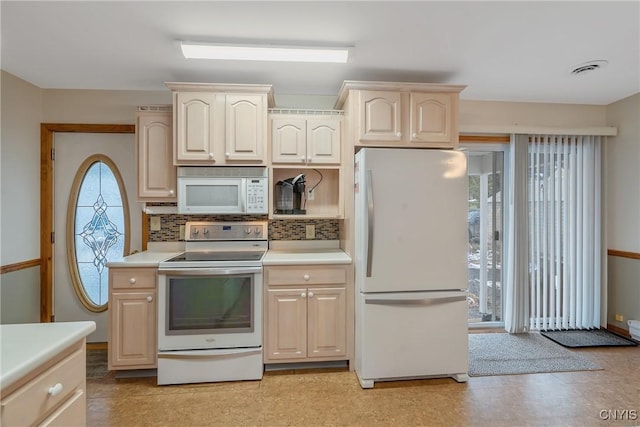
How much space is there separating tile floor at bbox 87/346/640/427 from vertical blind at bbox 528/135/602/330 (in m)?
0.90

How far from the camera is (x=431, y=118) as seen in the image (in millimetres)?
2672

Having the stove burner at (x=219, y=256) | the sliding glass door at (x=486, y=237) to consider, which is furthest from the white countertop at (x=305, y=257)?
the sliding glass door at (x=486, y=237)

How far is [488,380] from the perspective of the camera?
8.28ft

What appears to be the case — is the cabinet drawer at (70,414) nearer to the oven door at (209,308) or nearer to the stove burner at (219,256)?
the oven door at (209,308)

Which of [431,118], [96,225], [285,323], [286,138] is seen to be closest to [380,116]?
[431,118]

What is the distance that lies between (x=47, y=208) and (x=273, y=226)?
2071mm

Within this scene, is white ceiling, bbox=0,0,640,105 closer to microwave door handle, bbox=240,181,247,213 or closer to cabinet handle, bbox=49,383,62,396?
microwave door handle, bbox=240,181,247,213

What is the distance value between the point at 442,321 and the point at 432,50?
2.02 m

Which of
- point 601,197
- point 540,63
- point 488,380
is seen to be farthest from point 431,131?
point 601,197

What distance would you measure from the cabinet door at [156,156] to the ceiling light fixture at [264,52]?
2.44ft

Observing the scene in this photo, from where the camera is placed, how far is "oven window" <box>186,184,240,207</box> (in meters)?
2.74

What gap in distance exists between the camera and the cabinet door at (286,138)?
283 centimetres

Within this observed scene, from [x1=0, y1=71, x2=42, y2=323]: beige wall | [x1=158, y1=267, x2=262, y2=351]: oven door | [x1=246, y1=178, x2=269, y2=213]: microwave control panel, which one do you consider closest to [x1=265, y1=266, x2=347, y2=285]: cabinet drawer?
[x1=158, y1=267, x2=262, y2=351]: oven door

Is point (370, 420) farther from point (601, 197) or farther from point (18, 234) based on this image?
point (601, 197)
